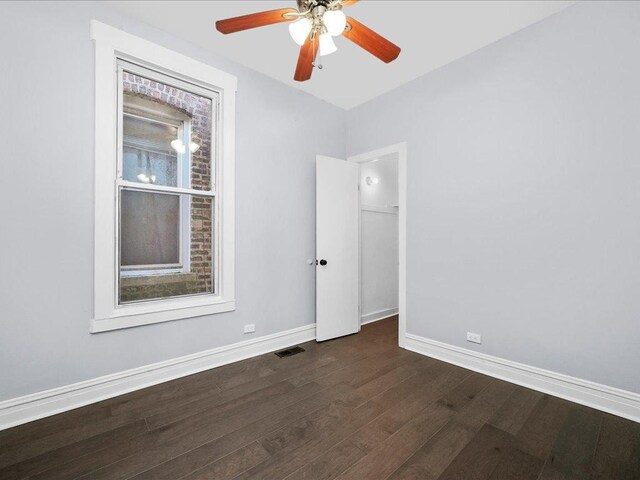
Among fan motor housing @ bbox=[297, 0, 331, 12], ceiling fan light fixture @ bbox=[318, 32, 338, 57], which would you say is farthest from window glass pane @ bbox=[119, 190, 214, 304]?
fan motor housing @ bbox=[297, 0, 331, 12]

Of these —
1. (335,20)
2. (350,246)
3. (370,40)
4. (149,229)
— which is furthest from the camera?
(350,246)

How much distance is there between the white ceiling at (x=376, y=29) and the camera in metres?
2.30

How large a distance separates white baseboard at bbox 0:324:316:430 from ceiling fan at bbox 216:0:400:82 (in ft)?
8.45

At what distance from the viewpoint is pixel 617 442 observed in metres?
1.79

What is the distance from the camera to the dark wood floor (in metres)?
1.58

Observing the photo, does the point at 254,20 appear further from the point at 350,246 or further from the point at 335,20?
the point at 350,246

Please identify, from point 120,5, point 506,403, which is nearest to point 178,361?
point 506,403

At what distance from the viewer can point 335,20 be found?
1.58 m

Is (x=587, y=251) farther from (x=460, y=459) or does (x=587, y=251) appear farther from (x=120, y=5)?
(x=120, y=5)

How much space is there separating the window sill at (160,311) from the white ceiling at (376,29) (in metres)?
2.38

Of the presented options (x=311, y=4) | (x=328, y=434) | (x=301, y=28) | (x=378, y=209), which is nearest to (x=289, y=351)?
(x=328, y=434)

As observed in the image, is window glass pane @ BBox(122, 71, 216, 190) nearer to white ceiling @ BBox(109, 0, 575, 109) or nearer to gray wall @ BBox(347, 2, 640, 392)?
white ceiling @ BBox(109, 0, 575, 109)

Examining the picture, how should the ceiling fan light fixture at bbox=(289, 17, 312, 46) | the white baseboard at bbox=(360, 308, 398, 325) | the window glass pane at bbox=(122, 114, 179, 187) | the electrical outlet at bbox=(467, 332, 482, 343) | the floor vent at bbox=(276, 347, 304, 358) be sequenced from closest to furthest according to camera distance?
the ceiling fan light fixture at bbox=(289, 17, 312, 46)
the window glass pane at bbox=(122, 114, 179, 187)
the electrical outlet at bbox=(467, 332, 482, 343)
the floor vent at bbox=(276, 347, 304, 358)
the white baseboard at bbox=(360, 308, 398, 325)

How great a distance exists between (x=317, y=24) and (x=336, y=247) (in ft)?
7.77
